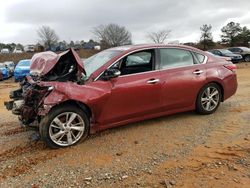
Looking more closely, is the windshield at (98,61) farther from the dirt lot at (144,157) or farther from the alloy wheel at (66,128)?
the dirt lot at (144,157)

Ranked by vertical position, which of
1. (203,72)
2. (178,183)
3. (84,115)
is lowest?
(178,183)

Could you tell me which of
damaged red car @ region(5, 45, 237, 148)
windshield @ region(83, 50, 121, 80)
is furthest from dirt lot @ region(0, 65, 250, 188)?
windshield @ region(83, 50, 121, 80)

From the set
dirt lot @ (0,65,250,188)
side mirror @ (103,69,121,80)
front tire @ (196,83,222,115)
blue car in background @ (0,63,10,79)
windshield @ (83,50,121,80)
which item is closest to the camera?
dirt lot @ (0,65,250,188)

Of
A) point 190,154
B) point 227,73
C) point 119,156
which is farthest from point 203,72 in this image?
point 119,156

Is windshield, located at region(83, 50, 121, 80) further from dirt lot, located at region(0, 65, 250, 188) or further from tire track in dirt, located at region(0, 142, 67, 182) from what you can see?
tire track in dirt, located at region(0, 142, 67, 182)

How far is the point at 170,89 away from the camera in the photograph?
5875 mm

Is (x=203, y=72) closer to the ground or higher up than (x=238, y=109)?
higher up

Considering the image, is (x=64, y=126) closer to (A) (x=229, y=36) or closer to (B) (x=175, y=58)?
(B) (x=175, y=58)

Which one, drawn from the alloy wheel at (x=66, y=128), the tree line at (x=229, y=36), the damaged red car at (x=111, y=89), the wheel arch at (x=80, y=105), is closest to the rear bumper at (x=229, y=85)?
the damaged red car at (x=111, y=89)

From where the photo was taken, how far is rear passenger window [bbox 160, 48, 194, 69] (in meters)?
6.02

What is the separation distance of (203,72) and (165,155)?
2374 millimetres

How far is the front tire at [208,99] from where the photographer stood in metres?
6.37

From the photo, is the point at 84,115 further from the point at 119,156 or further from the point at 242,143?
the point at 242,143

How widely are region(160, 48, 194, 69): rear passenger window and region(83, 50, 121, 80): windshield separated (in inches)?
33.6
